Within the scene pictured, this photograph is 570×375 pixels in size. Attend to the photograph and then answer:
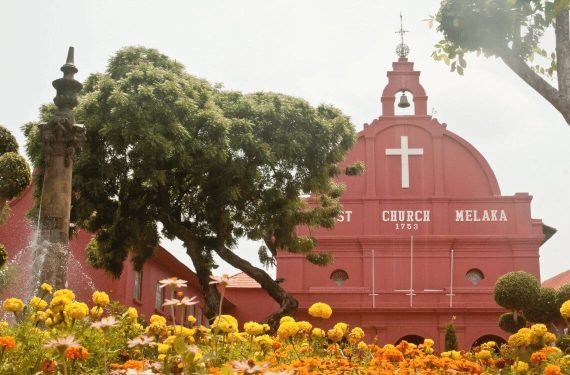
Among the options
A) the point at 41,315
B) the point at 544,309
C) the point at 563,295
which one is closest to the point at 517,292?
the point at 544,309

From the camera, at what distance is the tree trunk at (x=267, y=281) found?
18984 millimetres

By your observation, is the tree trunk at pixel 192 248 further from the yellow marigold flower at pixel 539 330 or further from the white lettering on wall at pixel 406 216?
the yellow marigold flower at pixel 539 330

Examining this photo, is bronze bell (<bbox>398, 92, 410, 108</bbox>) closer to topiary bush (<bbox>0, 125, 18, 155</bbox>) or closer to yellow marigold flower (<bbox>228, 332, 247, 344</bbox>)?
topiary bush (<bbox>0, 125, 18, 155</bbox>)

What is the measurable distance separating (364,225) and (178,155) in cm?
1365

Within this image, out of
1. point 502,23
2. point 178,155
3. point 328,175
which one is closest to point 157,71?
point 178,155

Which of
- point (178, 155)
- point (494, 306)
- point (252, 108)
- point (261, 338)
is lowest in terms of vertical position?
point (261, 338)

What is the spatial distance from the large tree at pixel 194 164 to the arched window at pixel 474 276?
10.9m

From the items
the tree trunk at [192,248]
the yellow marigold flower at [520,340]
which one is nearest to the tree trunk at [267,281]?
the tree trunk at [192,248]

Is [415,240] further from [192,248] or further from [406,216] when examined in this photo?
[192,248]

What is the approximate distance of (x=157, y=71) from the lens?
57.1 ft

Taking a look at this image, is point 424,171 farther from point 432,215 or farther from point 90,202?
point 90,202

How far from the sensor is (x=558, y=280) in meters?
35.7

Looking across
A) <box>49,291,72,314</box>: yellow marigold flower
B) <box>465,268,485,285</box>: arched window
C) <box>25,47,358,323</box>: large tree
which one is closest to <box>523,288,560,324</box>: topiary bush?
<box>25,47,358,323</box>: large tree

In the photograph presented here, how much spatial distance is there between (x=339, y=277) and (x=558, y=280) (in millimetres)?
11885
